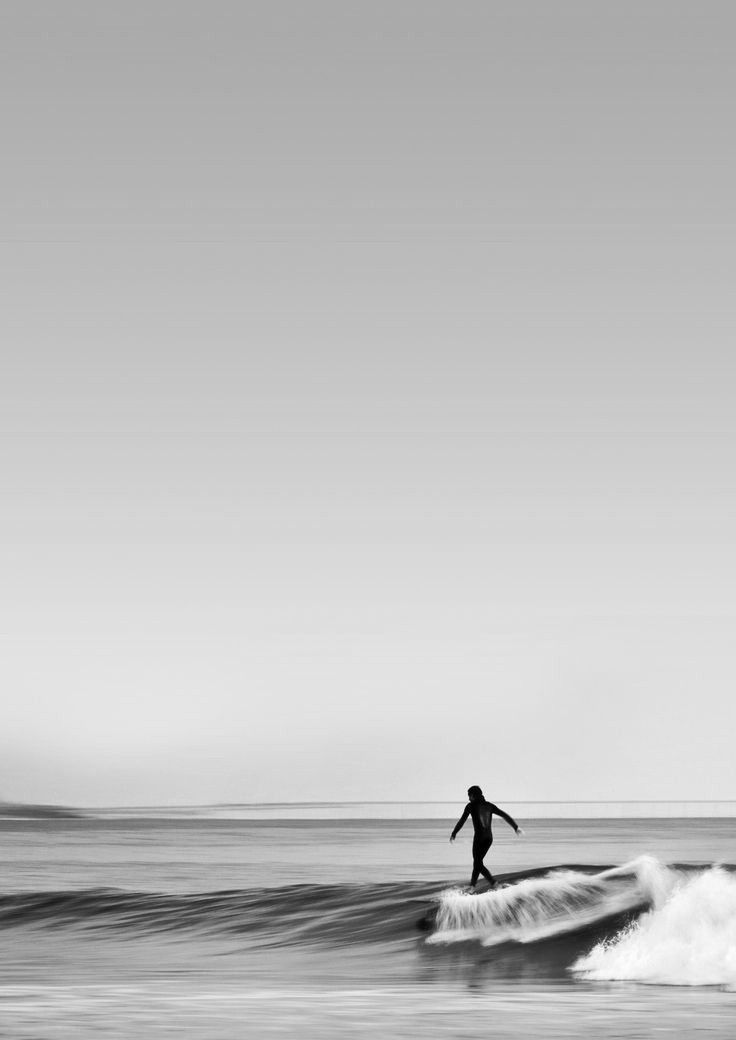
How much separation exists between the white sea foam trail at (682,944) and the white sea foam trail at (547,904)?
1601 millimetres

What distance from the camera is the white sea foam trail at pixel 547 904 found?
20953 millimetres

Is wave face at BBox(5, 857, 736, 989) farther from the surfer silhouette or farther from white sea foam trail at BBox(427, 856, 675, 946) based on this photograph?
the surfer silhouette

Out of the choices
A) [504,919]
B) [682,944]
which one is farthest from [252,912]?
[682,944]

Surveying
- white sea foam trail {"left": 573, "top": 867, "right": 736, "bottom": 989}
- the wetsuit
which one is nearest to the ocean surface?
white sea foam trail {"left": 573, "top": 867, "right": 736, "bottom": 989}

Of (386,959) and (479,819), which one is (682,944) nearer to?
(386,959)

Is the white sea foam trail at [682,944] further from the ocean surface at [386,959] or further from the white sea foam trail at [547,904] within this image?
the white sea foam trail at [547,904]

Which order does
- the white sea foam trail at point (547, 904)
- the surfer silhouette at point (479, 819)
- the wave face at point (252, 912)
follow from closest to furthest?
the white sea foam trail at point (547, 904)
the surfer silhouette at point (479, 819)
the wave face at point (252, 912)

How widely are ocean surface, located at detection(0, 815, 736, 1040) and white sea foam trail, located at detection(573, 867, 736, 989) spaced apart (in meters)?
0.03

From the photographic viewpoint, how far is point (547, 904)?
22.0m

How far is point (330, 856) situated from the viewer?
5616cm

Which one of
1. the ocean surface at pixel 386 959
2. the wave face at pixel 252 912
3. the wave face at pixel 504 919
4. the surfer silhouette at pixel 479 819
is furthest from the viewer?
the wave face at pixel 252 912

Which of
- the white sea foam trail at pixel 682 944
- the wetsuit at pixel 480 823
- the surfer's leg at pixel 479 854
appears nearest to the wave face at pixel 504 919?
the white sea foam trail at pixel 682 944

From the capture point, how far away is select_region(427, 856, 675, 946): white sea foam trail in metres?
21.0

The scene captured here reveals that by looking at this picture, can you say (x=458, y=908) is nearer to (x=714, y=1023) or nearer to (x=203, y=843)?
(x=714, y=1023)
